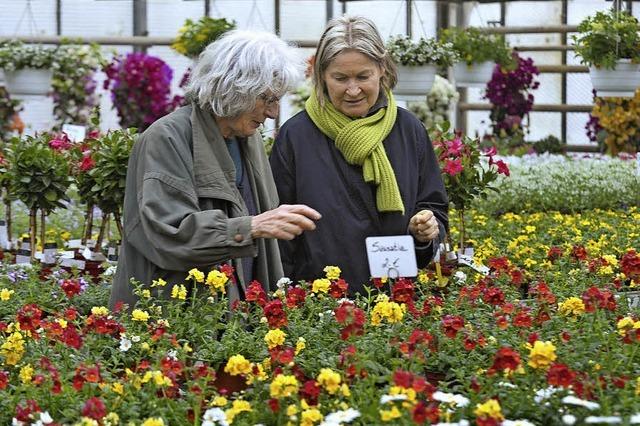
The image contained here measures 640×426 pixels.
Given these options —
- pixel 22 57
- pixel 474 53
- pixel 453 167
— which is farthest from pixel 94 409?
pixel 474 53

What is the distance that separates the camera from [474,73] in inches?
429

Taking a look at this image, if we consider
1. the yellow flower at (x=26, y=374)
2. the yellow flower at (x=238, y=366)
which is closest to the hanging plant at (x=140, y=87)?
the yellow flower at (x=26, y=374)

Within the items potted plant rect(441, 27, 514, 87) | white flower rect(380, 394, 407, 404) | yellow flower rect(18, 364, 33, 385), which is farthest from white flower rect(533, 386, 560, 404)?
potted plant rect(441, 27, 514, 87)

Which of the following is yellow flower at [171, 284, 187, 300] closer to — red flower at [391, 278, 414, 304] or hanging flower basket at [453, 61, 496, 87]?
red flower at [391, 278, 414, 304]

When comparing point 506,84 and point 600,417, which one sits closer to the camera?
point 600,417

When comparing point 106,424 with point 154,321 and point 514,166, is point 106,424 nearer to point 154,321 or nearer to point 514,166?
point 154,321

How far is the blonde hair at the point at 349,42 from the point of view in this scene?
139 inches

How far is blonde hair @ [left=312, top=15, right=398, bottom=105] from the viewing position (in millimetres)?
3543

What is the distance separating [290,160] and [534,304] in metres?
0.82

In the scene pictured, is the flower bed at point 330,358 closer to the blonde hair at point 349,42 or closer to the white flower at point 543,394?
the white flower at point 543,394

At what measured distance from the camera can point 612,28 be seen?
8.48 metres

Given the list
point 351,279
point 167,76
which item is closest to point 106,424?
point 351,279

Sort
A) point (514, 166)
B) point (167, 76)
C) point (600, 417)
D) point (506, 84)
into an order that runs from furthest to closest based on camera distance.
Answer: point (506, 84), point (167, 76), point (514, 166), point (600, 417)

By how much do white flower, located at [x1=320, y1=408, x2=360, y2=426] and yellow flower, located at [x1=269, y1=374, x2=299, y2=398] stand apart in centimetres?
9
